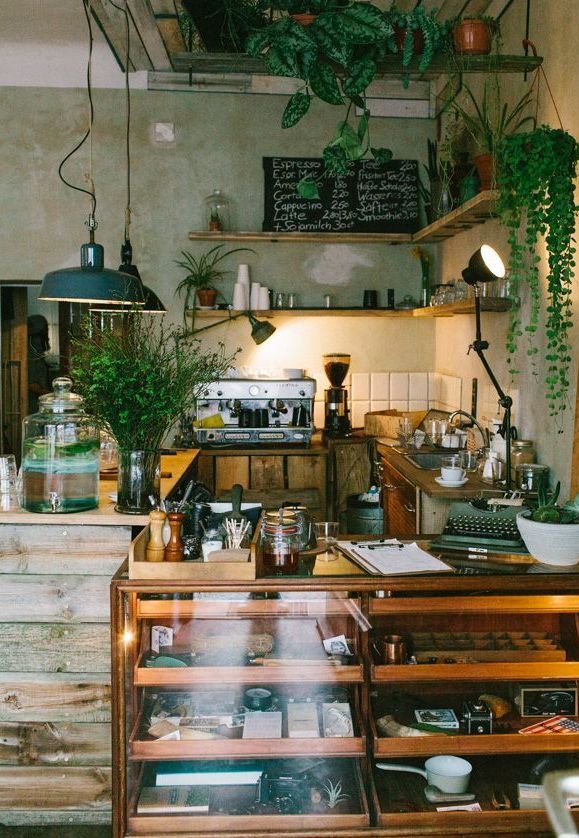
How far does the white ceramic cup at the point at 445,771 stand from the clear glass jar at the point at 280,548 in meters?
0.65

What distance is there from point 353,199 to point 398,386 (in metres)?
1.42

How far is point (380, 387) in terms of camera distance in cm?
603

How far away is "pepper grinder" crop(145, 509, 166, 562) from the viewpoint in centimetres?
227

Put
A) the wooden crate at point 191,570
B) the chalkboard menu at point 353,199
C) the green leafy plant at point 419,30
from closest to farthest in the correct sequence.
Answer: the wooden crate at point 191,570, the green leafy plant at point 419,30, the chalkboard menu at point 353,199

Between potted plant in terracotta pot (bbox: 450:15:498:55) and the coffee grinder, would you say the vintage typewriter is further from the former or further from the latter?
the coffee grinder

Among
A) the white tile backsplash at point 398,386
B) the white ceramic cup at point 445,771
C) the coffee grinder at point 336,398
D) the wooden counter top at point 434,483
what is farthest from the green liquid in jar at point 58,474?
the white tile backsplash at point 398,386

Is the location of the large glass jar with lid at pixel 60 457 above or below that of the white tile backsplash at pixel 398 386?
below

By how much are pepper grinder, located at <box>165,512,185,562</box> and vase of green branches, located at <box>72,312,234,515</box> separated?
356 mm

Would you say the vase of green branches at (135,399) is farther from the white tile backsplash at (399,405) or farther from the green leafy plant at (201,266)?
the white tile backsplash at (399,405)

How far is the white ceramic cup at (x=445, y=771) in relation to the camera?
2244 millimetres

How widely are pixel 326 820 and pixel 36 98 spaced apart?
522 centimetres

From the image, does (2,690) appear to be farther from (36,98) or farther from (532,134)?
(36,98)

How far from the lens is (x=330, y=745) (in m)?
2.26

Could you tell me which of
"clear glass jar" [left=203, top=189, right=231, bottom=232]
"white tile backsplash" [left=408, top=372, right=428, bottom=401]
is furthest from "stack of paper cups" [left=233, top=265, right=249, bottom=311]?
"white tile backsplash" [left=408, top=372, right=428, bottom=401]
